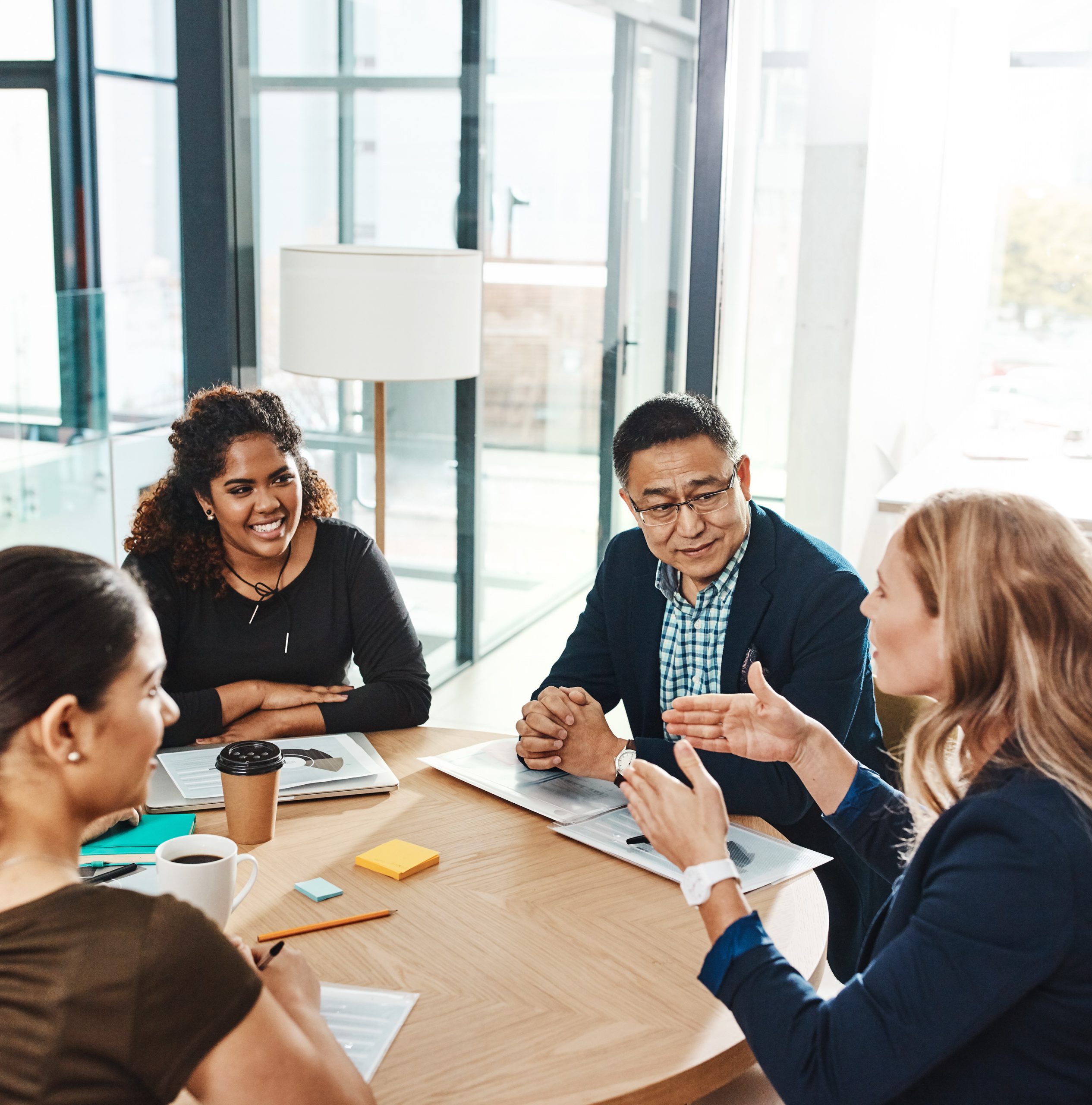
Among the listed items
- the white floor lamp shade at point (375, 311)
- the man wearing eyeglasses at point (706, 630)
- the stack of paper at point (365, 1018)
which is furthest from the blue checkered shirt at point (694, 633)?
the white floor lamp shade at point (375, 311)

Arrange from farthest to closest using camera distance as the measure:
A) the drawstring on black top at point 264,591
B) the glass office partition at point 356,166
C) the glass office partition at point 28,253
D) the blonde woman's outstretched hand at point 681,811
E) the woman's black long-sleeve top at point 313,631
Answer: the glass office partition at point 356,166 < the glass office partition at point 28,253 < the drawstring on black top at point 264,591 < the woman's black long-sleeve top at point 313,631 < the blonde woman's outstretched hand at point 681,811

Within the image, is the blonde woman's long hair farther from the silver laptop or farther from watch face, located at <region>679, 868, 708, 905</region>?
the silver laptop

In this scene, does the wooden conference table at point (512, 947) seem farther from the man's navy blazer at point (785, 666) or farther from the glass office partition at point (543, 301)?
the glass office partition at point (543, 301)

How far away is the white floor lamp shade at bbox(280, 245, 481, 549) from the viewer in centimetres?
291

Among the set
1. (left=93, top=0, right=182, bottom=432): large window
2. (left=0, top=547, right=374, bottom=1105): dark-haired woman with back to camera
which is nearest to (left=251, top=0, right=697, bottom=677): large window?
(left=93, top=0, right=182, bottom=432): large window

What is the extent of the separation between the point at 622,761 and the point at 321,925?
562mm

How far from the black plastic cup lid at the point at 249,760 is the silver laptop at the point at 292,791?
0.12m

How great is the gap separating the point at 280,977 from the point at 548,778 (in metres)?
0.75

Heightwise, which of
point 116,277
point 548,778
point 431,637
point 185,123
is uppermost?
point 185,123

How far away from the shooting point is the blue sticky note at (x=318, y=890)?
4.74 feet

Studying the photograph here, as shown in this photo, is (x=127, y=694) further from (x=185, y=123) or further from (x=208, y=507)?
(x=185, y=123)

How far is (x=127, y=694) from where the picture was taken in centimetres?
96

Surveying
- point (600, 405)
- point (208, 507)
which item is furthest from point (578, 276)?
point (208, 507)

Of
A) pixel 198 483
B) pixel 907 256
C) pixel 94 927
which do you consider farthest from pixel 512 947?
pixel 907 256
